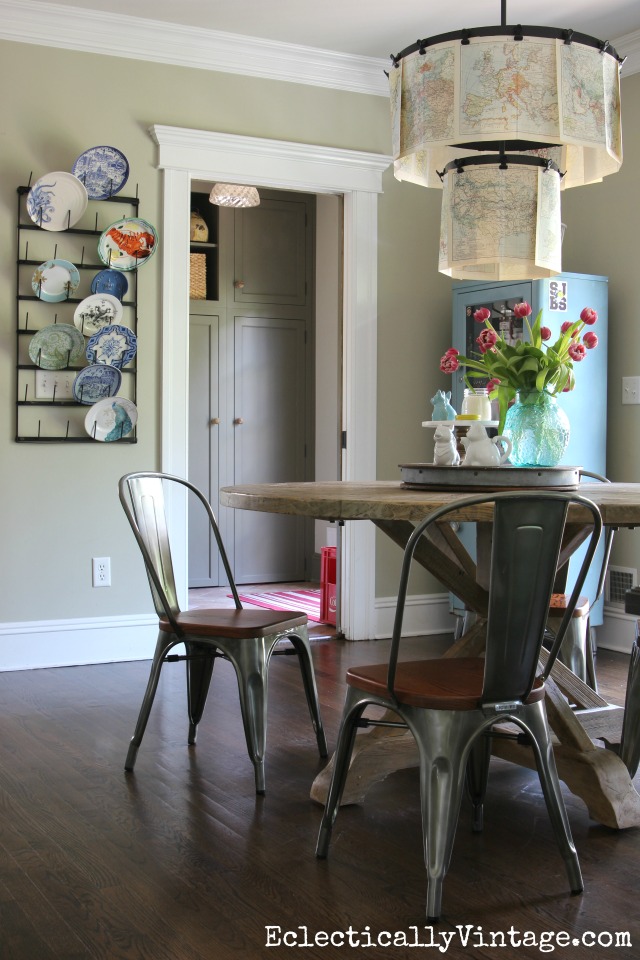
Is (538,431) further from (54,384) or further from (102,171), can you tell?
(102,171)

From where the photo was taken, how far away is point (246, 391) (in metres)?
6.65

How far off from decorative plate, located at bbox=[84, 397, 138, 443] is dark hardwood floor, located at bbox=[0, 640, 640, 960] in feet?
4.57

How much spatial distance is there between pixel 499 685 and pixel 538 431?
0.94 metres

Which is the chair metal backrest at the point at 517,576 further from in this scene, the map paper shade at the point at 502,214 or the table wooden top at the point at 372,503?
the map paper shade at the point at 502,214

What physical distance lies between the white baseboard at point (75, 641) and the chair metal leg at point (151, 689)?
151 cm

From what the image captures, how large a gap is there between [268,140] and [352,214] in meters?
0.52

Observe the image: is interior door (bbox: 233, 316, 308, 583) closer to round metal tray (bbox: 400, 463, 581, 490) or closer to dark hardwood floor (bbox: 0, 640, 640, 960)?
dark hardwood floor (bbox: 0, 640, 640, 960)

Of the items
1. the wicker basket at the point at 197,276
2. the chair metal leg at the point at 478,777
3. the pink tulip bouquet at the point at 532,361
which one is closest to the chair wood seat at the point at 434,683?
the chair metal leg at the point at 478,777

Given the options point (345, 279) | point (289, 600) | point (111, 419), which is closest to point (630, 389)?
point (345, 279)

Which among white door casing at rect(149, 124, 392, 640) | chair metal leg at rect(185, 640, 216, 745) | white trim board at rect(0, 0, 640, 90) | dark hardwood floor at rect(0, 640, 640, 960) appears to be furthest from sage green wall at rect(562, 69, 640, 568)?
chair metal leg at rect(185, 640, 216, 745)

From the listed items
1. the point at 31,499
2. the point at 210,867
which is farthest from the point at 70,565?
the point at 210,867

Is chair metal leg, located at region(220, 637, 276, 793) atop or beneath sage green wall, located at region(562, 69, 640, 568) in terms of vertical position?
beneath

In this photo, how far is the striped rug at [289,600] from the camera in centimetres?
565

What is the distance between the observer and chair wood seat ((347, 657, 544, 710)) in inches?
79.7
